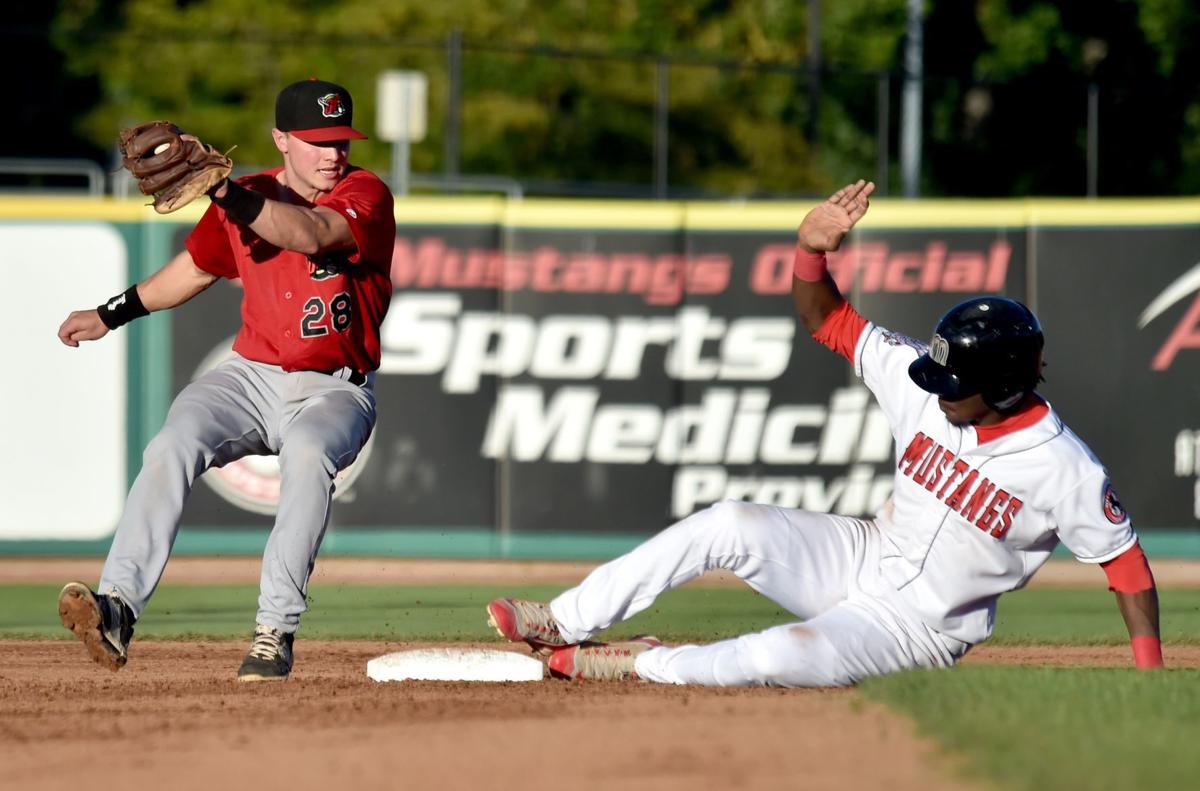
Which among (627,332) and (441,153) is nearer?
(627,332)

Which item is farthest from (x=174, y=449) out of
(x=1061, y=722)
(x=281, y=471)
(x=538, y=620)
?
(x=1061, y=722)

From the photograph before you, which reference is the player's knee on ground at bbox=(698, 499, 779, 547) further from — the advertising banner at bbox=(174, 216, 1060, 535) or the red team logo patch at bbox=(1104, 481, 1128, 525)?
the advertising banner at bbox=(174, 216, 1060, 535)

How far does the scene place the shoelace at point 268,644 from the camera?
5719 millimetres

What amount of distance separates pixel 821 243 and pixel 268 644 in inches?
83.2

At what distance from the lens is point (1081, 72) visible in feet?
70.3

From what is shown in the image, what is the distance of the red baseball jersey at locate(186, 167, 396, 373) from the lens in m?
5.89

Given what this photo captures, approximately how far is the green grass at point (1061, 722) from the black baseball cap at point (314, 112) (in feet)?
7.96

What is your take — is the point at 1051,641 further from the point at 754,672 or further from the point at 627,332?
the point at 627,332

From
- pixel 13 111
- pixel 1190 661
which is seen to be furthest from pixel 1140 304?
pixel 13 111

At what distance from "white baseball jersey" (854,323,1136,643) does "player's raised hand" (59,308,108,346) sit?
281 centimetres

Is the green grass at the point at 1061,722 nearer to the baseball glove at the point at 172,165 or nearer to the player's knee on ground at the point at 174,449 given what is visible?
the player's knee on ground at the point at 174,449

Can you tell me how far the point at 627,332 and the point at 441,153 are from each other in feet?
45.2

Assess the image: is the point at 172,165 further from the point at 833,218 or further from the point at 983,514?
the point at 983,514

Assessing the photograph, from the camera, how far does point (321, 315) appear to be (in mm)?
5945
